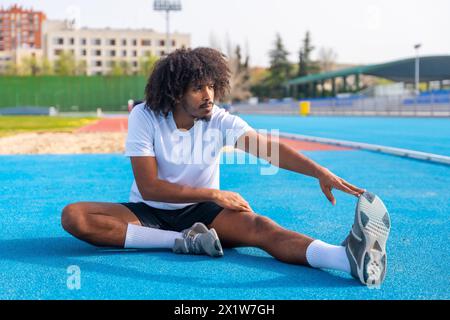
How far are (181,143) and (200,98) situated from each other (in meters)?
0.31

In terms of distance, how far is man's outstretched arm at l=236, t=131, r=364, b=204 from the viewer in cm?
366

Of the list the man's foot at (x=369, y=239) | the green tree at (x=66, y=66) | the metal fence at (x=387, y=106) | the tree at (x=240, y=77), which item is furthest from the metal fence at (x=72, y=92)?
the man's foot at (x=369, y=239)

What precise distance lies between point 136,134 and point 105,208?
0.51m

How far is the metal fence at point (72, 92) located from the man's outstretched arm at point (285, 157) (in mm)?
61574

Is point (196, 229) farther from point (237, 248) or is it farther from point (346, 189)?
point (346, 189)

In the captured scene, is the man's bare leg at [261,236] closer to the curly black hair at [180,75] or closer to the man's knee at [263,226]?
the man's knee at [263,226]

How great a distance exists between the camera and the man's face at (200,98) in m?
3.82

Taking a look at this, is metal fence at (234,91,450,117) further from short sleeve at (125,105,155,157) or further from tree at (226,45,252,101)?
tree at (226,45,252,101)

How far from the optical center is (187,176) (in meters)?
3.95

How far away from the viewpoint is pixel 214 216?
3.95 m

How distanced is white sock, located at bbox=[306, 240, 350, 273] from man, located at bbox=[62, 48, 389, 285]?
3.5 inches

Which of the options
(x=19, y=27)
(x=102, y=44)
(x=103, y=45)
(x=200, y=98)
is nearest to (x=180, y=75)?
(x=200, y=98)

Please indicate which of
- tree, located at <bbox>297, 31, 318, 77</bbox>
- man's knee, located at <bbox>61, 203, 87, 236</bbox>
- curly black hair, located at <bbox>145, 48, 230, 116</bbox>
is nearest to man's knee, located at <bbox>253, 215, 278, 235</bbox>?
curly black hair, located at <bbox>145, 48, 230, 116</bbox>
